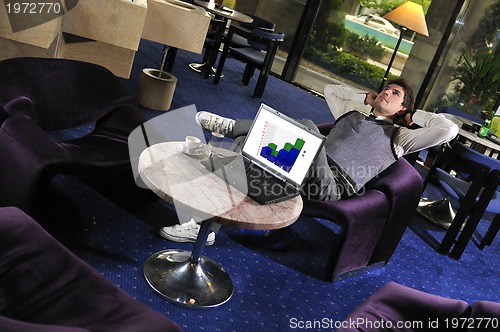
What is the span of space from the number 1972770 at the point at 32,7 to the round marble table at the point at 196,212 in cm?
119

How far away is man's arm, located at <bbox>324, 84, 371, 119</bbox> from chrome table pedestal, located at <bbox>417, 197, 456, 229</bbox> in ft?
4.48

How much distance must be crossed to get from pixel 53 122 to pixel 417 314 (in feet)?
6.95

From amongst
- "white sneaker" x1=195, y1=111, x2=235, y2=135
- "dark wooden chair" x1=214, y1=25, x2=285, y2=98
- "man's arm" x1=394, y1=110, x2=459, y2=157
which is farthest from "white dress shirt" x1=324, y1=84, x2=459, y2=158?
"dark wooden chair" x1=214, y1=25, x2=285, y2=98

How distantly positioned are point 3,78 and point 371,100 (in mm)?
2124

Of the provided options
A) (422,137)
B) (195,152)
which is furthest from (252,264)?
(422,137)

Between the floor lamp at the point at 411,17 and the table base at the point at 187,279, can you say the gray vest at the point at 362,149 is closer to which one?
the table base at the point at 187,279

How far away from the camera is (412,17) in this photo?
678cm

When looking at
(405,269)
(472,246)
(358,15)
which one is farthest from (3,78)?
(358,15)

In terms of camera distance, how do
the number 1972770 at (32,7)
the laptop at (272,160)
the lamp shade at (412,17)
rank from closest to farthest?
the laptop at (272,160) → the number 1972770 at (32,7) → the lamp shade at (412,17)

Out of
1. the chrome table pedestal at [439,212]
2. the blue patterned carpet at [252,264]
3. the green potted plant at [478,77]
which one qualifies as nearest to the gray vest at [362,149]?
the blue patterned carpet at [252,264]

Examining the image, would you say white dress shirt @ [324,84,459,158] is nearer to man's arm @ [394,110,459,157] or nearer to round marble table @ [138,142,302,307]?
man's arm @ [394,110,459,157]

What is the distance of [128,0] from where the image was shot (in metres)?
4.04

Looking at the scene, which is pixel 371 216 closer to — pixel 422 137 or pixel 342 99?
pixel 422 137

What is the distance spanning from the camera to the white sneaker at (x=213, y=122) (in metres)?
3.09
